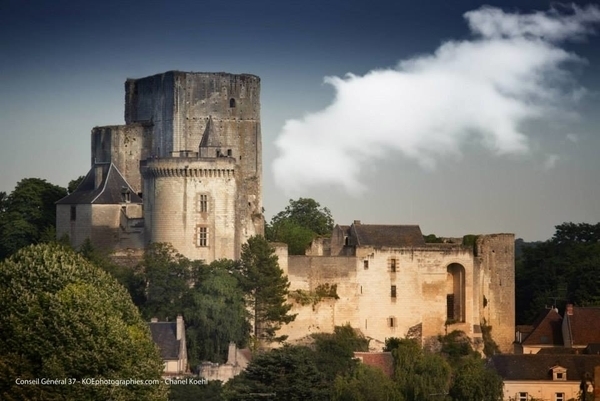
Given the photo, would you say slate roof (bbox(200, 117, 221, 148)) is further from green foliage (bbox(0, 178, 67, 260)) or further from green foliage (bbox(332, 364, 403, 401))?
green foliage (bbox(332, 364, 403, 401))

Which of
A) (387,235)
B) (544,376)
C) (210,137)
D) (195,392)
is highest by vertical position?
(210,137)

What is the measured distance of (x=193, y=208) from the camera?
225 feet

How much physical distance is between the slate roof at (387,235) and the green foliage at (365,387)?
32.2 feet

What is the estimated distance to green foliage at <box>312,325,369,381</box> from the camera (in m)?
63.8

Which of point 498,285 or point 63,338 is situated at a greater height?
point 498,285

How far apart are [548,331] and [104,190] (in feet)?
47.6

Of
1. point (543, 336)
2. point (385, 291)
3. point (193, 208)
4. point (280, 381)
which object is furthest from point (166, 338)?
point (543, 336)

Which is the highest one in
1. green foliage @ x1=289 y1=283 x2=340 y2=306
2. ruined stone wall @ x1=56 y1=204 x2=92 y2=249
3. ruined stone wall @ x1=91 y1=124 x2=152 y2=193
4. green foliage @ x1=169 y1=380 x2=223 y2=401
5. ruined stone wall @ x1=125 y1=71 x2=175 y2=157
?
ruined stone wall @ x1=125 y1=71 x2=175 y2=157

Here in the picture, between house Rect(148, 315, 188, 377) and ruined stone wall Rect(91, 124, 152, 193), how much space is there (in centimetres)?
1055

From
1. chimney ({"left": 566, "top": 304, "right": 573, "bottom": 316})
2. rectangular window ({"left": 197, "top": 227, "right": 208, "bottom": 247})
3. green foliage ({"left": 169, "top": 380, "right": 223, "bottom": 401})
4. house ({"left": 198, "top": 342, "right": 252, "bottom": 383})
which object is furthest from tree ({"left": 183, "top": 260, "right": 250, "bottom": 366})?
chimney ({"left": 566, "top": 304, "right": 573, "bottom": 316})

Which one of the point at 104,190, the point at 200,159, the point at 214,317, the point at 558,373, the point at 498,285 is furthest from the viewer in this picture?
the point at 498,285

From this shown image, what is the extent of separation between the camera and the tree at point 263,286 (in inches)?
2657

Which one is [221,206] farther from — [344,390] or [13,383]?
[13,383]

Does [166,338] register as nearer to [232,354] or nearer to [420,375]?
[232,354]
